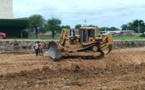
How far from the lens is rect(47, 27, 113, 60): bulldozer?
26.4 meters

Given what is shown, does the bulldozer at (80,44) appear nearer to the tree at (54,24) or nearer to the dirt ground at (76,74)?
the dirt ground at (76,74)

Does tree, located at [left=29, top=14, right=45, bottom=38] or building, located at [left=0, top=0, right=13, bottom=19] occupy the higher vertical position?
building, located at [left=0, top=0, right=13, bottom=19]

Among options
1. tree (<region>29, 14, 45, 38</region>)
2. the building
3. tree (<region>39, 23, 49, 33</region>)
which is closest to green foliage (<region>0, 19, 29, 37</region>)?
the building

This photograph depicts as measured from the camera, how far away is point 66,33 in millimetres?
26922

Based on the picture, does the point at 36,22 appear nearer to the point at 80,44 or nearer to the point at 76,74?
the point at 80,44

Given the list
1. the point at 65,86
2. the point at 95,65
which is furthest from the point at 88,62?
the point at 65,86

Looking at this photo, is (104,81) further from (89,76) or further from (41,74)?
(41,74)

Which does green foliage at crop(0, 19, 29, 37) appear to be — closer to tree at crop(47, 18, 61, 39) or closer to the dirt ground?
tree at crop(47, 18, 61, 39)

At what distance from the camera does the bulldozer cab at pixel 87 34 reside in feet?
88.5

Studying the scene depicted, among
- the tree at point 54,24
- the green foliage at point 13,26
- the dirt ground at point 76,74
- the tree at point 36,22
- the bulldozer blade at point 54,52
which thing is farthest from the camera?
the tree at point 54,24

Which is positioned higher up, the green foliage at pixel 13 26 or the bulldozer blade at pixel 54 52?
the green foliage at pixel 13 26

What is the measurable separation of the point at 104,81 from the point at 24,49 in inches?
876

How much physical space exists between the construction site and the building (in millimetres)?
43448

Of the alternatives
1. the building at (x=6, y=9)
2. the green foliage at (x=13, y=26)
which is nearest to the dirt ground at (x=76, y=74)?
the green foliage at (x=13, y=26)
